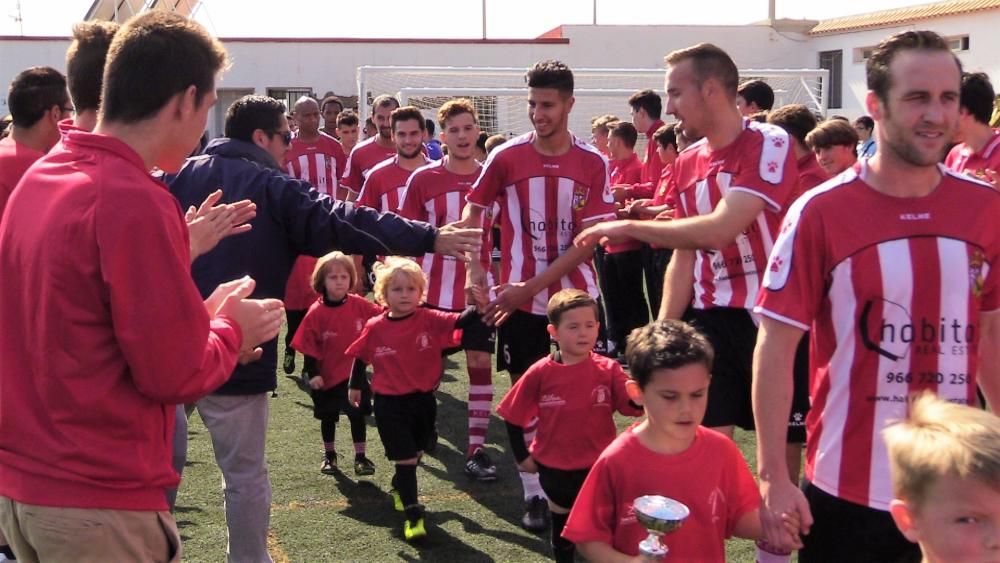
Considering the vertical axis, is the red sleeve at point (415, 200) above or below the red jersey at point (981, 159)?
below

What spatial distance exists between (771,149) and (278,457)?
13.5 feet

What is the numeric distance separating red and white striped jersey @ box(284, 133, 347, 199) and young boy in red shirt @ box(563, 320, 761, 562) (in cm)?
876

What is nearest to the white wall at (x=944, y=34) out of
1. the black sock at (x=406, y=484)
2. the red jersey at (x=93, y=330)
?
the black sock at (x=406, y=484)

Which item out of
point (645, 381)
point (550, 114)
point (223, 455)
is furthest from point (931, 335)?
point (550, 114)

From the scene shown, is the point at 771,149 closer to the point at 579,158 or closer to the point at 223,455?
the point at 579,158

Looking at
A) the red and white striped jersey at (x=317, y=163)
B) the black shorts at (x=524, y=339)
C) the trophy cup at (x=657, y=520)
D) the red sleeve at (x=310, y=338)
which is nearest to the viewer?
the trophy cup at (x=657, y=520)

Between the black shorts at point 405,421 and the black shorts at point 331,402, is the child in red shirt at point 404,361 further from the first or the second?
the black shorts at point 331,402

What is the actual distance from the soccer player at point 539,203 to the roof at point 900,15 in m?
31.5

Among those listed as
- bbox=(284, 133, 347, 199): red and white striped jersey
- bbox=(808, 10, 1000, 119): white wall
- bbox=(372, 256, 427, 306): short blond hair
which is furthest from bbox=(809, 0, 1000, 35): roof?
bbox=(372, 256, 427, 306): short blond hair

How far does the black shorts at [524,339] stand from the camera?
6.29 meters

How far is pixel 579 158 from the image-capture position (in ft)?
20.4

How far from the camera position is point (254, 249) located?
4676mm

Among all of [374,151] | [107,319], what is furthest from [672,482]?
[374,151]

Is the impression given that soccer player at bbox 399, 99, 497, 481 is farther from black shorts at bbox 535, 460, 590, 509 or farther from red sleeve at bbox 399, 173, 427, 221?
black shorts at bbox 535, 460, 590, 509
